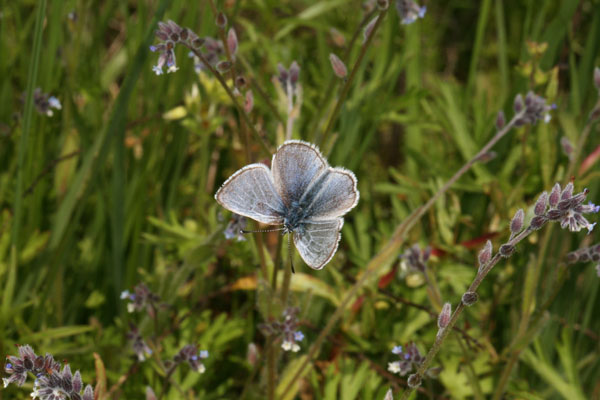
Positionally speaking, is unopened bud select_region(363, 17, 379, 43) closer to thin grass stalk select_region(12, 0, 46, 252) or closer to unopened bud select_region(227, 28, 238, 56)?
unopened bud select_region(227, 28, 238, 56)

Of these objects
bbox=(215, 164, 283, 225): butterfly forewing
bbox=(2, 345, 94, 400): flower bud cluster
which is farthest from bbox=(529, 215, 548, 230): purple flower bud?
bbox=(2, 345, 94, 400): flower bud cluster

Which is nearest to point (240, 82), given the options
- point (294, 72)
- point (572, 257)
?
point (294, 72)

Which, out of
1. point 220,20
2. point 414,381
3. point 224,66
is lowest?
point 414,381

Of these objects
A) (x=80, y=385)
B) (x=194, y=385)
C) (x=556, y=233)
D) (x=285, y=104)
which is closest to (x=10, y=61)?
(x=285, y=104)

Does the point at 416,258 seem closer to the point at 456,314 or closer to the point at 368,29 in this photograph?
the point at 456,314

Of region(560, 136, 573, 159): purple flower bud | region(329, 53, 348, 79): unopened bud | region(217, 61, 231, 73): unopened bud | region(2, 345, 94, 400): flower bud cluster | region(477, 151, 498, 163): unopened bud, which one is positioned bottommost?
region(2, 345, 94, 400): flower bud cluster

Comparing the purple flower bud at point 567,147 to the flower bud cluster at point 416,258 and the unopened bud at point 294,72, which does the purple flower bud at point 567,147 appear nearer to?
the flower bud cluster at point 416,258

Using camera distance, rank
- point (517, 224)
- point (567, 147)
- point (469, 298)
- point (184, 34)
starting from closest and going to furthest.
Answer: point (469, 298) < point (517, 224) < point (184, 34) < point (567, 147)
